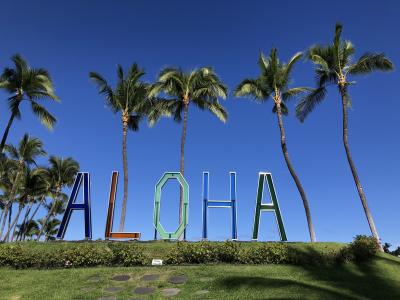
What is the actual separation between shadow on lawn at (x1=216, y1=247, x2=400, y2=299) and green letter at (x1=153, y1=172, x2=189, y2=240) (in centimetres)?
658

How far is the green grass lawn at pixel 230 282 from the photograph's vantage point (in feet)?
45.6

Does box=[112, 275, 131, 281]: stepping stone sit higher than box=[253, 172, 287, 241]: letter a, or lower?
lower

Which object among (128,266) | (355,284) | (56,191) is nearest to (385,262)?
(355,284)

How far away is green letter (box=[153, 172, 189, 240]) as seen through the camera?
22.0 meters

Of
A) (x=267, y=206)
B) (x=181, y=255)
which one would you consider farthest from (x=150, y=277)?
(x=267, y=206)

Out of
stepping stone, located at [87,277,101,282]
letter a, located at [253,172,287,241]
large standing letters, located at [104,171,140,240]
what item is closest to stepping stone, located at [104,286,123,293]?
stepping stone, located at [87,277,101,282]

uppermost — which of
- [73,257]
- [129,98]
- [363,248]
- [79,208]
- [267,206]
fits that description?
[129,98]

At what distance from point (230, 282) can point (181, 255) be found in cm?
434

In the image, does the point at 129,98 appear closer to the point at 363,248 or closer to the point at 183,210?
the point at 183,210

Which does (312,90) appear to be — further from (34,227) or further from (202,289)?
(34,227)

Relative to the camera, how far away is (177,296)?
14086 mm

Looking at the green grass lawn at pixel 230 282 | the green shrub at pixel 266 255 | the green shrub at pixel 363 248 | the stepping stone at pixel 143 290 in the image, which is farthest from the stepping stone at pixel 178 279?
the green shrub at pixel 363 248

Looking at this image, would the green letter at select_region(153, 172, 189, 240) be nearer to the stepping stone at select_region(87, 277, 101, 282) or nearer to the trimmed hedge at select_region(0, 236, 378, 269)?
the trimmed hedge at select_region(0, 236, 378, 269)

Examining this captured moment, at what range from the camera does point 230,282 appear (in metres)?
15.1
